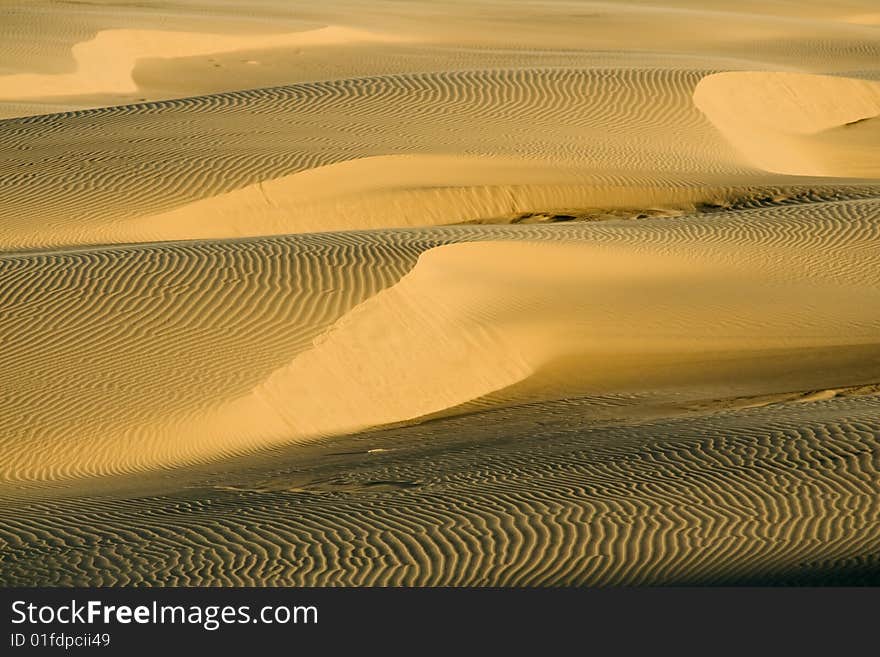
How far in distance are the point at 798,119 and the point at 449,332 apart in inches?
536

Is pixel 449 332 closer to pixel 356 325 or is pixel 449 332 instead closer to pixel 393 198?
pixel 356 325

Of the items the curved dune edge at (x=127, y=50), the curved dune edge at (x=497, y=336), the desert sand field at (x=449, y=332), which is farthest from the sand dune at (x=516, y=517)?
the curved dune edge at (x=127, y=50)

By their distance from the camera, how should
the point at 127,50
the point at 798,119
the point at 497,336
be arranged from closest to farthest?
the point at 497,336 < the point at 798,119 < the point at 127,50

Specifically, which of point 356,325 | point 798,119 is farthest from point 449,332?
point 798,119

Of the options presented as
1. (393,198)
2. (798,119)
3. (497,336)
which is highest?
(798,119)

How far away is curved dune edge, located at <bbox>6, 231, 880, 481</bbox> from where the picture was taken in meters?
10.1

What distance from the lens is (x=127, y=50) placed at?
29.1 metres

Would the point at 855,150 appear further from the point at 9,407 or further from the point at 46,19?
the point at 46,19

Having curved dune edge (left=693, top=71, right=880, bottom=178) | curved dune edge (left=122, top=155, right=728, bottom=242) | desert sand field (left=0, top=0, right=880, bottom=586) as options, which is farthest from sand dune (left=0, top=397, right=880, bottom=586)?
curved dune edge (left=693, top=71, right=880, bottom=178)

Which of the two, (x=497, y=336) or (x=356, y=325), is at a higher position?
(x=356, y=325)

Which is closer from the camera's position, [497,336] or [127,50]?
[497,336]

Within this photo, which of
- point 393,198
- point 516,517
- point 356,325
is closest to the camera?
point 516,517

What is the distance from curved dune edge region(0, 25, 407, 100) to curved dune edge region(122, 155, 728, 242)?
9.73 metres

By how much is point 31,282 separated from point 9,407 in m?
1.98
